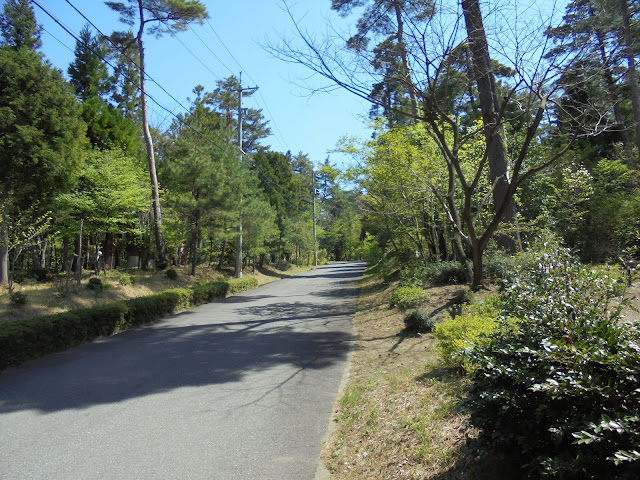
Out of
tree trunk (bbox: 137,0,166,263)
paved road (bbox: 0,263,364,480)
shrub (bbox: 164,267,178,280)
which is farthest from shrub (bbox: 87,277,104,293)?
tree trunk (bbox: 137,0,166,263)

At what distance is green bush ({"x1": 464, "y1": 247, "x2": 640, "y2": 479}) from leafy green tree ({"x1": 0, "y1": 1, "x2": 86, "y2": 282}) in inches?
513

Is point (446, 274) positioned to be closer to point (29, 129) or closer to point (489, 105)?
point (489, 105)

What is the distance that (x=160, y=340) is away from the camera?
8.25 metres

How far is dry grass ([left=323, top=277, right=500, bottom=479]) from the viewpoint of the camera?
9.64ft

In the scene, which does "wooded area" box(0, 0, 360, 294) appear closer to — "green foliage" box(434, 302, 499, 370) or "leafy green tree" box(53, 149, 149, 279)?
"leafy green tree" box(53, 149, 149, 279)

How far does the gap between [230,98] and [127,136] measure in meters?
16.8

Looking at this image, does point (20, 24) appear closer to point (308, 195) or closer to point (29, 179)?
point (29, 179)

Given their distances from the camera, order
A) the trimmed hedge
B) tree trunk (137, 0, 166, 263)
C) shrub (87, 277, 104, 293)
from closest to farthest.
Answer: the trimmed hedge < shrub (87, 277, 104, 293) < tree trunk (137, 0, 166, 263)

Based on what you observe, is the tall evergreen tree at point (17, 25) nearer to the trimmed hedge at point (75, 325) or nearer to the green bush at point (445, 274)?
the trimmed hedge at point (75, 325)

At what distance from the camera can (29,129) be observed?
11.0 m

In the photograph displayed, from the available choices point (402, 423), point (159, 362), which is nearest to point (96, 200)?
point (159, 362)

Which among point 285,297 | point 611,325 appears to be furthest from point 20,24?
point 611,325

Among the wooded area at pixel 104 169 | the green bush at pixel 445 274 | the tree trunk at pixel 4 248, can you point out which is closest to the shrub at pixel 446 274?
the green bush at pixel 445 274

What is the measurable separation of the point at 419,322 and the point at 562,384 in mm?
5595
